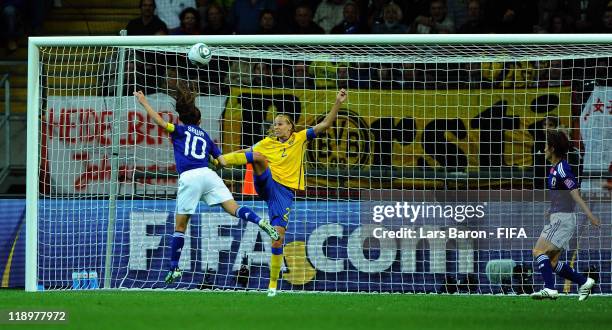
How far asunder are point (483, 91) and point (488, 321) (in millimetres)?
5259

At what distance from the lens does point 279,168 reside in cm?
1345

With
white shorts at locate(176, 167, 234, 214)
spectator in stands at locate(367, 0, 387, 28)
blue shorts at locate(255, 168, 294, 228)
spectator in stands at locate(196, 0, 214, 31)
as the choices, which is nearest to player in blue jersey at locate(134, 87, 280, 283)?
white shorts at locate(176, 167, 234, 214)

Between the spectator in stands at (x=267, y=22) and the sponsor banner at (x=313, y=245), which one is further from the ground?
the spectator in stands at (x=267, y=22)

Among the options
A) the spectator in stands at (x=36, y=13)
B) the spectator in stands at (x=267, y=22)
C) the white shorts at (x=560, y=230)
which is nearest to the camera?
the white shorts at (x=560, y=230)

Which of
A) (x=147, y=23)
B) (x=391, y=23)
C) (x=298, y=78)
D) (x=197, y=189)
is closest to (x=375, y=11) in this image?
(x=391, y=23)

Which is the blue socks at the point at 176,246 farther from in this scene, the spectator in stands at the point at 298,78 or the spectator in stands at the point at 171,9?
the spectator in stands at the point at 171,9

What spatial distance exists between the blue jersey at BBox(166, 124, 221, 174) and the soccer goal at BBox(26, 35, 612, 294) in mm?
1369

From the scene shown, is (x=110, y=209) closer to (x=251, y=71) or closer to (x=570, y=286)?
(x=251, y=71)

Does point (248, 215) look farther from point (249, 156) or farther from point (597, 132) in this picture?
point (597, 132)

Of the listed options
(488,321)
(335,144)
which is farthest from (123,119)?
(488,321)

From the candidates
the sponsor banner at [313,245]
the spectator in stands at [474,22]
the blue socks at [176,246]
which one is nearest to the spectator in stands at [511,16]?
the spectator in stands at [474,22]

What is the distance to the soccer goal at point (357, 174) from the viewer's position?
1436 centimetres

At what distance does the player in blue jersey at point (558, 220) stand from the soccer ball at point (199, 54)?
12.5 feet

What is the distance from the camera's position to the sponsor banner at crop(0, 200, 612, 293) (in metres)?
14.4
